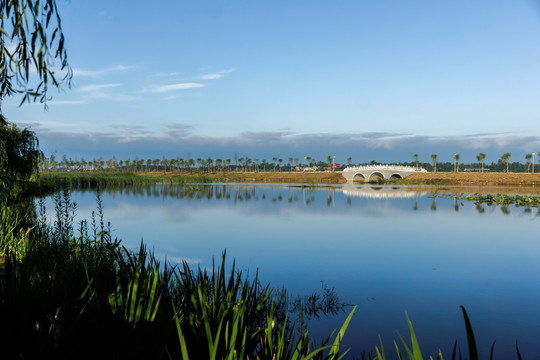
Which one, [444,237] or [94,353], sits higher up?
[94,353]

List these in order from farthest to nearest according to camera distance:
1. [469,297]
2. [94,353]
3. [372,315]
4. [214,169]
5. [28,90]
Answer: [214,169]
[469,297]
[372,315]
[28,90]
[94,353]

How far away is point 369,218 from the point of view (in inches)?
1046

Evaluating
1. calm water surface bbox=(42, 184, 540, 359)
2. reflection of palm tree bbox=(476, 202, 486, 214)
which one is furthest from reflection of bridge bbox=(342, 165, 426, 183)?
calm water surface bbox=(42, 184, 540, 359)

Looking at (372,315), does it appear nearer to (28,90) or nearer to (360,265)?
(360,265)

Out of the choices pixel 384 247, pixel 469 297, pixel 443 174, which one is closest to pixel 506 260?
pixel 384 247

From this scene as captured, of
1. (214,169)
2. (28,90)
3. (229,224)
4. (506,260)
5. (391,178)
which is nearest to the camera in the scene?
(28,90)

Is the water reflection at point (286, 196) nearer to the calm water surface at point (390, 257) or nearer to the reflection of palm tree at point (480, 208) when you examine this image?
the reflection of palm tree at point (480, 208)

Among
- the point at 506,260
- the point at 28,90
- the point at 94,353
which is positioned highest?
the point at 28,90

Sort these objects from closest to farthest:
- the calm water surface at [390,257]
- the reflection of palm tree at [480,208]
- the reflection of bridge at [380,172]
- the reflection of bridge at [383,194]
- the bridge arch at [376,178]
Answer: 1. the calm water surface at [390,257]
2. the reflection of palm tree at [480,208]
3. the reflection of bridge at [383,194]
4. the reflection of bridge at [380,172]
5. the bridge arch at [376,178]

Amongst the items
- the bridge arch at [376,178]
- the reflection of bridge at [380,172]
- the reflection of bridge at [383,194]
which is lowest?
the reflection of bridge at [383,194]

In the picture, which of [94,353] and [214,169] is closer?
[94,353]

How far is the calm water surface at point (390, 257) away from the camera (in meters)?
8.16

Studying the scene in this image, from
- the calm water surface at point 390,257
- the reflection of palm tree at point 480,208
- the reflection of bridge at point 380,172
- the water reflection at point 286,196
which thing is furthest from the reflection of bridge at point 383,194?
the reflection of bridge at point 380,172

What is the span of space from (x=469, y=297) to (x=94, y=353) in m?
9.80
